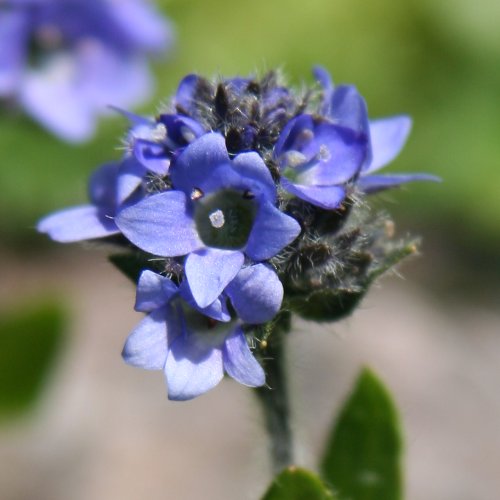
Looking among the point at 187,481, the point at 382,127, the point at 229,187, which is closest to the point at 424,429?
the point at 187,481

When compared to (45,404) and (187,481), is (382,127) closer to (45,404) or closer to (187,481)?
(45,404)

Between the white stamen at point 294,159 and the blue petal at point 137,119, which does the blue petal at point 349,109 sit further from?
the blue petal at point 137,119

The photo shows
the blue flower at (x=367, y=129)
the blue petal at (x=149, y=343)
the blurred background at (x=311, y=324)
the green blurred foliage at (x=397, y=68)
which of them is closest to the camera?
the blue petal at (x=149, y=343)

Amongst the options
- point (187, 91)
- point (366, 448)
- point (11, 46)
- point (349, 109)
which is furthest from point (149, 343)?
point (11, 46)

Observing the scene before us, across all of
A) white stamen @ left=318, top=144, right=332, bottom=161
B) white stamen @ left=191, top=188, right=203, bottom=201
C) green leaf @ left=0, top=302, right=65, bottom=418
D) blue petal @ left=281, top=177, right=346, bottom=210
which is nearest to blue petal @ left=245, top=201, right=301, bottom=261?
blue petal @ left=281, top=177, right=346, bottom=210

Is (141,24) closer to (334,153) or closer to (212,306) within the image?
(334,153)

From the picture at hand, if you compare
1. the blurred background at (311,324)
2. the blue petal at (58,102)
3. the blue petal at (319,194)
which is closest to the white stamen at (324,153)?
the blue petal at (319,194)
